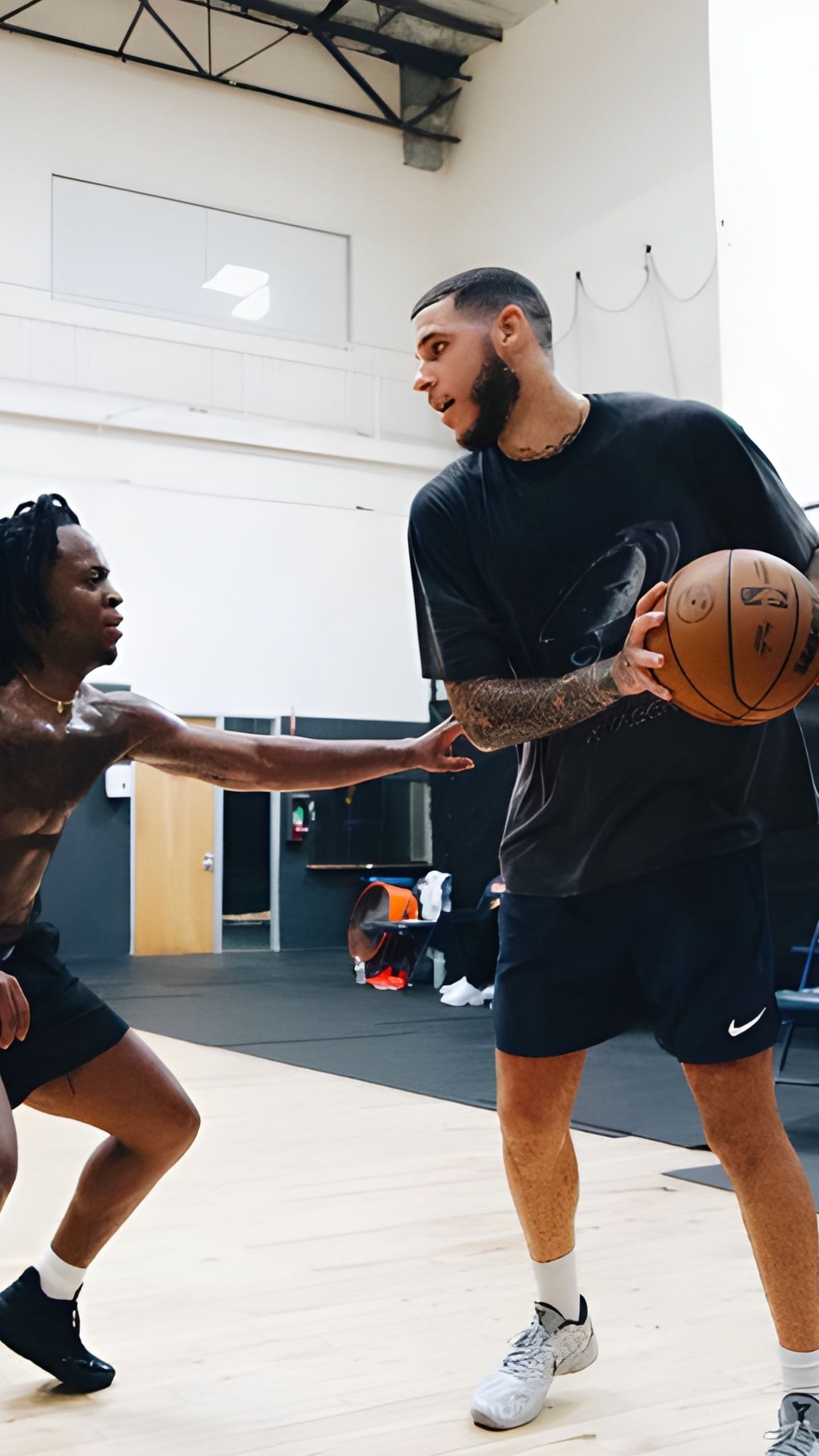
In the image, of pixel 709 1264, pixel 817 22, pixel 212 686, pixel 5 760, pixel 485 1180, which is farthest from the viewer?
pixel 212 686

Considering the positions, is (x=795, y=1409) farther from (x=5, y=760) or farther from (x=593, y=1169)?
(x=593, y=1169)

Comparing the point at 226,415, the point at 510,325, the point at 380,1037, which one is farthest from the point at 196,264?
the point at 510,325

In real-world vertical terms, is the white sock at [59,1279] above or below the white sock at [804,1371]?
below

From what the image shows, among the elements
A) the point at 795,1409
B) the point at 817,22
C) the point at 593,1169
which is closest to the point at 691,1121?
the point at 593,1169

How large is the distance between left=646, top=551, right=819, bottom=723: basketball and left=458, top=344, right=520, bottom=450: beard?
43cm

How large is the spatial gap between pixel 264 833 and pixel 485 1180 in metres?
9.28

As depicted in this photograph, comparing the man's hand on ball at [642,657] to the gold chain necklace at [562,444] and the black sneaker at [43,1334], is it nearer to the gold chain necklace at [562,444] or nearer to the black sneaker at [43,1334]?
the gold chain necklace at [562,444]

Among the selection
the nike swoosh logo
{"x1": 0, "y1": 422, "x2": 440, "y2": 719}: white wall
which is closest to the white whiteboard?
{"x1": 0, "y1": 422, "x2": 440, "y2": 719}: white wall

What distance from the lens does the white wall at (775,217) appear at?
8.08 meters

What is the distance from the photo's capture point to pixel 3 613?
89.8 inches

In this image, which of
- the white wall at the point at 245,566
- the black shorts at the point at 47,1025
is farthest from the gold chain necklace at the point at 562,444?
the white wall at the point at 245,566

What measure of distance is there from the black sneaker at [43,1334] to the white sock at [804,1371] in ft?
3.92

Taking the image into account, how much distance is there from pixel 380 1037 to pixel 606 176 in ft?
27.5

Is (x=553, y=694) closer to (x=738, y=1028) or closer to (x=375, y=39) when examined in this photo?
(x=738, y=1028)
